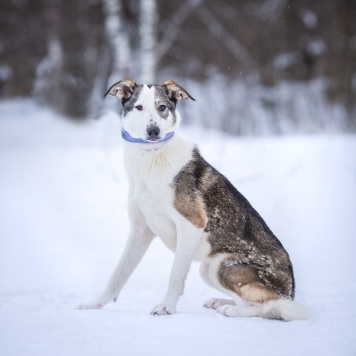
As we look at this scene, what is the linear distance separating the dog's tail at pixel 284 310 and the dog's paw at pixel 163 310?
61 centimetres

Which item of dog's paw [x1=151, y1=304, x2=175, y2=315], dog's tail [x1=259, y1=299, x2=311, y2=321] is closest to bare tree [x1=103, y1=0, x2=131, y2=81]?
dog's paw [x1=151, y1=304, x2=175, y2=315]

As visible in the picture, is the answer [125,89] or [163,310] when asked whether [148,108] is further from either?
[163,310]

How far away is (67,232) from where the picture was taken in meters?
5.82

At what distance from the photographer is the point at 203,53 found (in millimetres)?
16875

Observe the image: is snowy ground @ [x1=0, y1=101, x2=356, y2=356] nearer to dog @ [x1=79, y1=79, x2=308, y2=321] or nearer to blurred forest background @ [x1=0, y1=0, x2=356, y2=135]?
dog @ [x1=79, y1=79, x2=308, y2=321]

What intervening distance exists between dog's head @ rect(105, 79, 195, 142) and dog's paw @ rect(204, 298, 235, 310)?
1273mm

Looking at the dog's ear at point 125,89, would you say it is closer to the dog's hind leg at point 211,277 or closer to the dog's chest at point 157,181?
the dog's chest at point 157,181

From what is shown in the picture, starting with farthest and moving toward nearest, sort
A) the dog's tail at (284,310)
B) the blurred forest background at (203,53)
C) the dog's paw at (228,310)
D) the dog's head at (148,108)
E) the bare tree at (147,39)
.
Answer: the blurred forest background at (203,53) < the bare tree at (147,39) < the dog's head at (148,108) < the dog's paw at (228,310) < the dog's tail at (284,310)

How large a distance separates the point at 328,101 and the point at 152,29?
518 centimetres

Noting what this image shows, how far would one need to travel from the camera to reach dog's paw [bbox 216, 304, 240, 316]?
11.3 feet

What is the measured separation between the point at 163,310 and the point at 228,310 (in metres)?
0.44

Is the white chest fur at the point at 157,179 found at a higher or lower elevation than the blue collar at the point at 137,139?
lower

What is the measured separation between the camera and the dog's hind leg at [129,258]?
151 inches

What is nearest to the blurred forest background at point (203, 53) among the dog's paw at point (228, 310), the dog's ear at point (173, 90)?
the dog's ear at point (173, 90)
